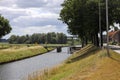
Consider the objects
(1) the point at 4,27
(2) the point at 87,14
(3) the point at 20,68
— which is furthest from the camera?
(1) the point at 4,27

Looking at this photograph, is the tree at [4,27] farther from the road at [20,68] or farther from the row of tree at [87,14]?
the row of tree at [87,14]

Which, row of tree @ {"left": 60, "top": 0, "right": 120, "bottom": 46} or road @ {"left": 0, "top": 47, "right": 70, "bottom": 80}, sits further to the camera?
row of tree @ {"left": 60, "top": 0, "right": 120, "bottom": 46}

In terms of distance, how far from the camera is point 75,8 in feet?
240

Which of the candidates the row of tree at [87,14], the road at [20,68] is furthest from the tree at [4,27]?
the row of tree at [87,14]

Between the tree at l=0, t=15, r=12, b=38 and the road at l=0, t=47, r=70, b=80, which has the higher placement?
the tree at l=0, t=15, r=12, b=38

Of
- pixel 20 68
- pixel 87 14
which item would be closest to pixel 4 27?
pixel 87 14

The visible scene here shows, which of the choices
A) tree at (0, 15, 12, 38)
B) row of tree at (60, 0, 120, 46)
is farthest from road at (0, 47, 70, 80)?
tree at (0, 15, 12, 38)

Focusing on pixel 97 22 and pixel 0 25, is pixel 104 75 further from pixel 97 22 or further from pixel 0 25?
pixel 0 25

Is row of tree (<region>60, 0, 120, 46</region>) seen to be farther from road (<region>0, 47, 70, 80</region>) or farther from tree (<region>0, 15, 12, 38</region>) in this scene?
tree (<region>0, 15, 12, 38</region>)

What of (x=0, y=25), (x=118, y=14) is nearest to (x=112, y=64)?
(x=118, y=14)

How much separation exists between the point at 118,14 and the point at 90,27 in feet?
19.4

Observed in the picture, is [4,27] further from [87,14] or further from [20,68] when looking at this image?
[20,68]

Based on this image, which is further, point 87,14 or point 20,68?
point 87,14

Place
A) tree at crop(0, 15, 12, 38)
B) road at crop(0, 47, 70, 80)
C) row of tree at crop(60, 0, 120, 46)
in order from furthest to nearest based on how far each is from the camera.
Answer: tree at crop(0, 15, 12, 38) < row of tree at crop(60, 0, 120, 46) < road at crop(0, 47, 70, 80)
